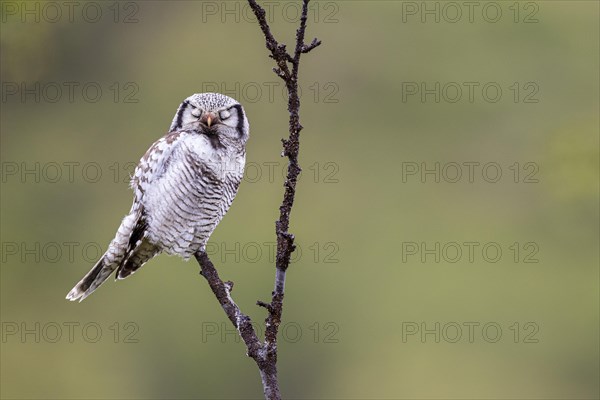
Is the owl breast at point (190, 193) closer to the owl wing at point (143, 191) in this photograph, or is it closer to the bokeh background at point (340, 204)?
the owl wing at point (143, 191)

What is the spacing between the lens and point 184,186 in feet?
15.8

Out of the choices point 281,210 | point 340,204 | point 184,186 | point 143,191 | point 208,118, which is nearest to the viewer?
point 281,210

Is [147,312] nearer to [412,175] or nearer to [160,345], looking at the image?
[160,345]

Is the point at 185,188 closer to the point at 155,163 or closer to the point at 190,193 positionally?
the point at 190,193

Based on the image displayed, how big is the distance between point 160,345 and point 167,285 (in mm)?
1092

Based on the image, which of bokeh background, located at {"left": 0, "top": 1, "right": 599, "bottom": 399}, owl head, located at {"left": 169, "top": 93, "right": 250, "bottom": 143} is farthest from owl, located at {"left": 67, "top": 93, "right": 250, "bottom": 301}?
bokeh background, located at {"left": 0, "top": 1, "right": 599, "bottom": 399}

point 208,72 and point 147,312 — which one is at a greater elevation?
point 208,72

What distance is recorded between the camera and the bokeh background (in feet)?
59.2

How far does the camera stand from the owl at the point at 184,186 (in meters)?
4.73

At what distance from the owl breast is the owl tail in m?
0.24

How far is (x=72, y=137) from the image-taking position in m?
25.3

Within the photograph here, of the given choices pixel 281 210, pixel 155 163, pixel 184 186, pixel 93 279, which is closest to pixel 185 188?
pixel 184 186

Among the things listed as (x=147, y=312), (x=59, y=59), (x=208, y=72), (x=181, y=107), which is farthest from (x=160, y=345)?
(x=181, y=107)

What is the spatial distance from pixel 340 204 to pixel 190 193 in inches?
657
